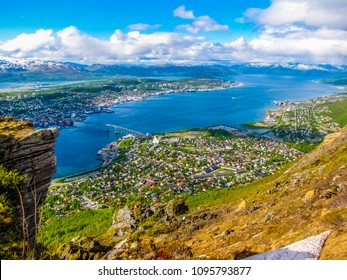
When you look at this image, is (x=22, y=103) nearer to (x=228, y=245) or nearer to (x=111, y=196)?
(x=111, y=196)

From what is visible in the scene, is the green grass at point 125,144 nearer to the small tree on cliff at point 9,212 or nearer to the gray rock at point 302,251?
the small tree on cliff at point 9,212

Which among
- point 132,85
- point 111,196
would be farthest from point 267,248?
point 132,85

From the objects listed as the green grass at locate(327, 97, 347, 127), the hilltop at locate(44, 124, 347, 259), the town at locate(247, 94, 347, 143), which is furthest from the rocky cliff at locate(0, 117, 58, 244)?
the green grass at locate(327, 97, 347, 127)

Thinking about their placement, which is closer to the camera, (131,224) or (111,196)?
(131,224)

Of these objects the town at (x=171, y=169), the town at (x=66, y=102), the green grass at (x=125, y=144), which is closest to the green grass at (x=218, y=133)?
the town at (x=171, y=169)

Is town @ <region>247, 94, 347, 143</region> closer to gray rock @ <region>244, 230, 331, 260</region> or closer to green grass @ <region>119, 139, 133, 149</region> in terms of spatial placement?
green grass @ <region>119, 139, 133, 149</region>
